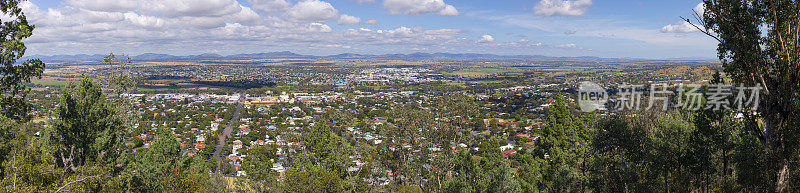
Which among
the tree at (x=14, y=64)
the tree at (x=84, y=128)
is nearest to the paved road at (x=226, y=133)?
the tree at (x=84, y=128)

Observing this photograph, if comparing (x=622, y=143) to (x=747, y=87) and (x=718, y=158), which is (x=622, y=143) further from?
(x=747, y=87)

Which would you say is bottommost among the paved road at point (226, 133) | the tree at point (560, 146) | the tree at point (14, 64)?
the paved road at point (226, 133)

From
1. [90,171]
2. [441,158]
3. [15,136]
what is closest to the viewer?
[90,171]

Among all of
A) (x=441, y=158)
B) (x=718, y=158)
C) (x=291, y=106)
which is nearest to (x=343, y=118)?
(x=441, y=158)

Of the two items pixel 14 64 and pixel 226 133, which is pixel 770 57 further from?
pixel 226 133

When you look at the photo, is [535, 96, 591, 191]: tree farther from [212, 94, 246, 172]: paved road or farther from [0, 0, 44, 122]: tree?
[212, 94, 246, 172]: paved road

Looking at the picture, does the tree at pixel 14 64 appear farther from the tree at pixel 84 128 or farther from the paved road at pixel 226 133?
the paved road at pixel 226 133

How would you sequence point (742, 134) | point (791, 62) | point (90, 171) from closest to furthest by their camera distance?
1. point (791, 62)
2. point (90, 171)
3. point (742, 134)

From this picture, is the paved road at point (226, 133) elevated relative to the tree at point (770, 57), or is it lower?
lower
